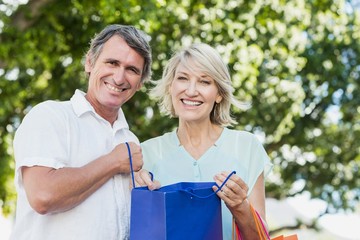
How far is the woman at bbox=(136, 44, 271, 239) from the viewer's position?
3512 millimetres

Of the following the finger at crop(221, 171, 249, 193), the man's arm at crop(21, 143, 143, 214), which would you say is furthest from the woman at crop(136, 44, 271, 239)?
the man's arm at crop(21, 143, 143, 214)

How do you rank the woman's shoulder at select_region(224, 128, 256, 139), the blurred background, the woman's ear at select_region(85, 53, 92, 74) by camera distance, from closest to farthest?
the woman's ear at select_region(85, 53, 92, 74)
the woman's shoulder at select_region(224, 128, 256, 139)
the blurred background

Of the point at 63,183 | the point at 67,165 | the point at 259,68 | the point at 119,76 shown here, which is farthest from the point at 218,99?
the point at 259,68

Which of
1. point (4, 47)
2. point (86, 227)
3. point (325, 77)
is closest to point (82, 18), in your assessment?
point (4, 47)

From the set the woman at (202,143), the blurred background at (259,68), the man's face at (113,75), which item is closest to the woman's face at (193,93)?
the woman at (202,143)

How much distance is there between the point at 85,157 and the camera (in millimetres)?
3090

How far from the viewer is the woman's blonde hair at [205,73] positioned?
11.6 ft

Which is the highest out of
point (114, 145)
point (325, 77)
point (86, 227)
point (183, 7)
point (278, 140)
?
point (183, 7)

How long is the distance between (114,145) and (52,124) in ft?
1.29

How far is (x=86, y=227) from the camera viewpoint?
9.86 ft

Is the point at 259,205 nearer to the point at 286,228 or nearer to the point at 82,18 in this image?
the point at 82,18

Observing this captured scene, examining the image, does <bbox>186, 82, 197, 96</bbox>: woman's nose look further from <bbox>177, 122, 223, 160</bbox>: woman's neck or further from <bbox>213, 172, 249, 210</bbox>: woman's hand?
<bbox>213, 172, 249, 210</bbox>: woman's hand

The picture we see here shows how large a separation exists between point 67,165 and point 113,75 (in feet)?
1.77

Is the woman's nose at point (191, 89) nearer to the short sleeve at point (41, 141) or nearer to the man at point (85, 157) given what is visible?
the man at point (85, 157)
